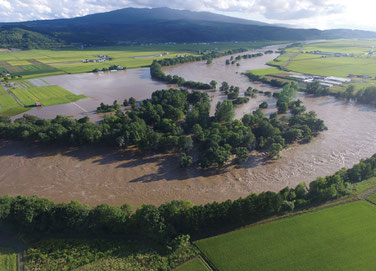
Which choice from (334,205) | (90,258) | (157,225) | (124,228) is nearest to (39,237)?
(90,258)

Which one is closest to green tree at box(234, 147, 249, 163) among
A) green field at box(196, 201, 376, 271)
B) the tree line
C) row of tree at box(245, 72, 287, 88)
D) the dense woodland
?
the dense woodland

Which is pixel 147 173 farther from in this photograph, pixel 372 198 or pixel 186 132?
pixel 372 198

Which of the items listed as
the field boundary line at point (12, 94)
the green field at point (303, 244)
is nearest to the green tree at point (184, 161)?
the green field at point (303, 244)

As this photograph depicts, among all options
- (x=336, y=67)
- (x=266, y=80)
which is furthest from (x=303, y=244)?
(x=336, y=67)

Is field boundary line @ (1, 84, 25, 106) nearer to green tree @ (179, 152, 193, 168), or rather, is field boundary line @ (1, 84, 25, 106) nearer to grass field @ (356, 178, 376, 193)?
green tree @ (179, 152, 193, 168)

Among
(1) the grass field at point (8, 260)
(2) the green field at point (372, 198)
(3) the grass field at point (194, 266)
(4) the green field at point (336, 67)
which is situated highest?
(4) the green field at point (336, 67)

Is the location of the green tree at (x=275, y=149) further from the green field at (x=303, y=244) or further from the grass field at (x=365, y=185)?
the green field at (x=303, y=244)
